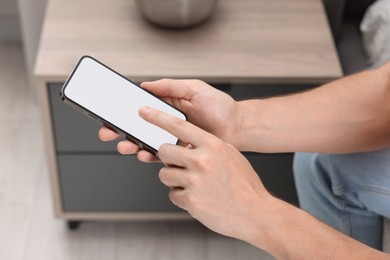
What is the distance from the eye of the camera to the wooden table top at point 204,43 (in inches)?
53.3

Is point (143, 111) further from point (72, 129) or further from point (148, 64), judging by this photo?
point (72, 129)

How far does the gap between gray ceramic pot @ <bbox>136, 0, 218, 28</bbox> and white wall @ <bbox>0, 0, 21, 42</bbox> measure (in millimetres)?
748

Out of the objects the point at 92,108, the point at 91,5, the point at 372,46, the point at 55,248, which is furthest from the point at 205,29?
the point at 55,248

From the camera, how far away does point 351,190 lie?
46.6 inches

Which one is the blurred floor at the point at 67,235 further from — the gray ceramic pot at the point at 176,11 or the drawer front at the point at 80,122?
the gray ceramic pot at the point at 176,11

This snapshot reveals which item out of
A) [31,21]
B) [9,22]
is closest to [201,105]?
[31,21]

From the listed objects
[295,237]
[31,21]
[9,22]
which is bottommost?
[9,22]

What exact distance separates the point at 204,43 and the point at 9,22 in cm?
87

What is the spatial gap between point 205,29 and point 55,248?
61cm

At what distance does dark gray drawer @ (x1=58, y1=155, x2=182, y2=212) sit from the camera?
4.94 feet

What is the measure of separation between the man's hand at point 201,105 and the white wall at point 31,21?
0.77 m

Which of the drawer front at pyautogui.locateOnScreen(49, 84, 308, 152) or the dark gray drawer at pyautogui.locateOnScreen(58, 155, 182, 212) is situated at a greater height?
the drawer front at pyautogui.locateOnScreen(49, 84, 308, 152)

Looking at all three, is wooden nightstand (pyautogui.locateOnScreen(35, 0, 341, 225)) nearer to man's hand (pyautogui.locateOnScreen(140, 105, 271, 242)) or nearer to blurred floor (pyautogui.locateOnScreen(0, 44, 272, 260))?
blurred floor (pyautogui.locateOnScreen(0, 44, 272, 260))

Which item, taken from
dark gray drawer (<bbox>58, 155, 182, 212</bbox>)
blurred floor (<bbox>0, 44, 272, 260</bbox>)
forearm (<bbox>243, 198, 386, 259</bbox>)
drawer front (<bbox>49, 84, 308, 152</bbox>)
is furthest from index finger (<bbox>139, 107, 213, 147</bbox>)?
blurred floor (<bbox>0, 44, 272, 260</bbox>)
